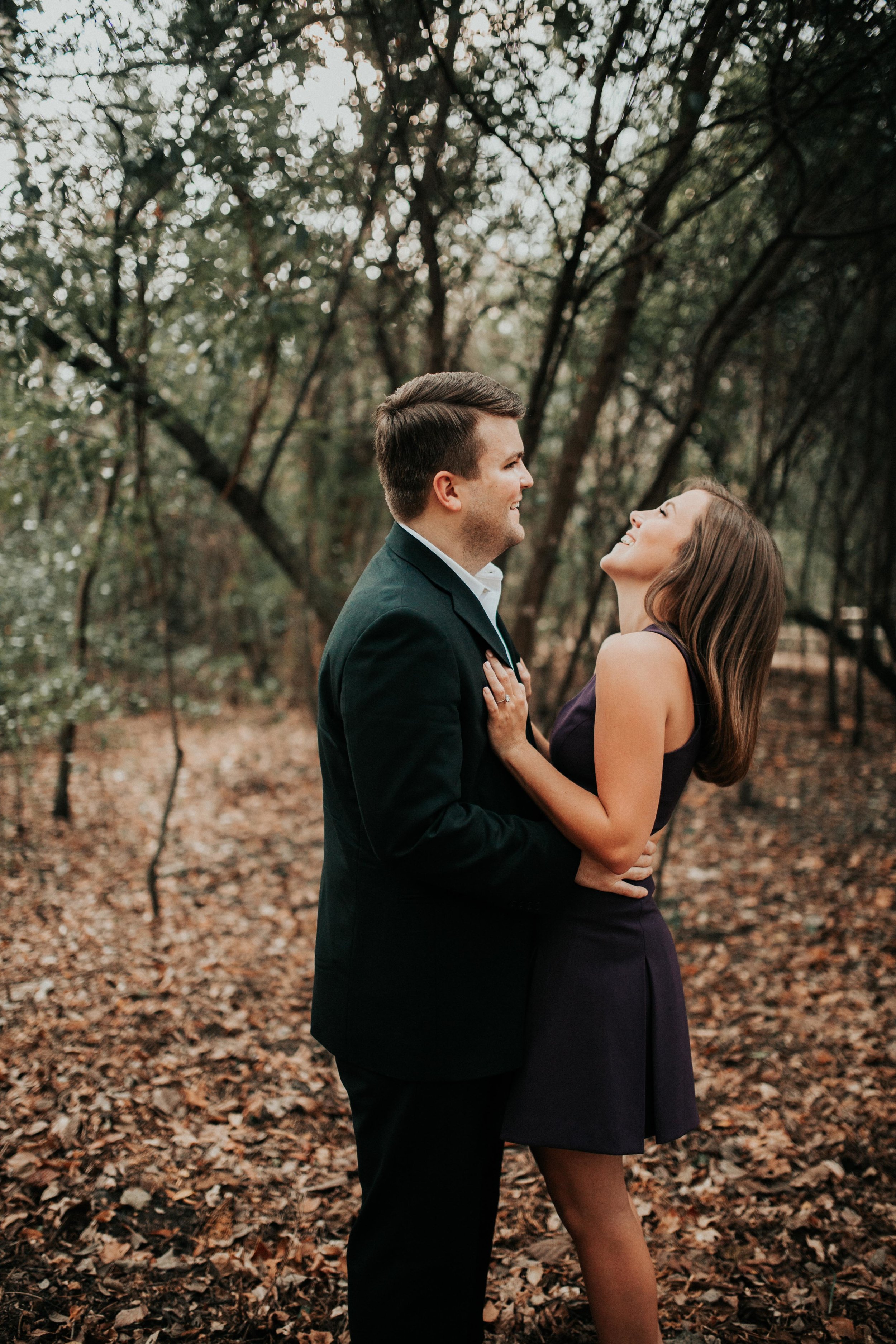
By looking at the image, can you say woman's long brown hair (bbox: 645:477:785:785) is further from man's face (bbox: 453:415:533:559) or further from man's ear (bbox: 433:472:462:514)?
man's ear (bbox: 433:472:462:514)

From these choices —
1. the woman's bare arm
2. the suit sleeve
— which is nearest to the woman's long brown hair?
the woman's bare arm

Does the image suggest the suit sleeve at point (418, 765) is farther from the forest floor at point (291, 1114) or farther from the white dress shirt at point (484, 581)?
the forest floor at point (291, 1114)

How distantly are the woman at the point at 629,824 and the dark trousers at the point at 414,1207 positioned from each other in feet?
0.49

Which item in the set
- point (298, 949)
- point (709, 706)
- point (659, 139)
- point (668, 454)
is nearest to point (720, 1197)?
point (709, 706)

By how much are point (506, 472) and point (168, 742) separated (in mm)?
8719

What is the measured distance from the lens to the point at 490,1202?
7.02 ft

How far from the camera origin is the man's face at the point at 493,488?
6.14 feet

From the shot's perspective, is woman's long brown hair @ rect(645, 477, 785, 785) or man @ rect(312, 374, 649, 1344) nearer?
man @ rect(312, 374, 649, 1344)

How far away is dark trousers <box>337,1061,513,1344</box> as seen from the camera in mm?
1820

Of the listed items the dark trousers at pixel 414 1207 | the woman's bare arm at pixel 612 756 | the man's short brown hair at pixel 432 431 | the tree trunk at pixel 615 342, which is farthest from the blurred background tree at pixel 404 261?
the dark trousers at pixel 414 1207

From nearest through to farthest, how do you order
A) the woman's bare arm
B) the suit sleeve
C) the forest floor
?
the suit sleeve < the woman's bare arm < the forest floor

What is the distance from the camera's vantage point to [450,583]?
1.84 m

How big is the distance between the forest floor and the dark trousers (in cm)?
5

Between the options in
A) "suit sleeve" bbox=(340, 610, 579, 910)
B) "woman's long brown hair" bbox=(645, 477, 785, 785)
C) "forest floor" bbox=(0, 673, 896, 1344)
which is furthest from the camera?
"forest floor" bbox=(0, 673, 896, 1344)
